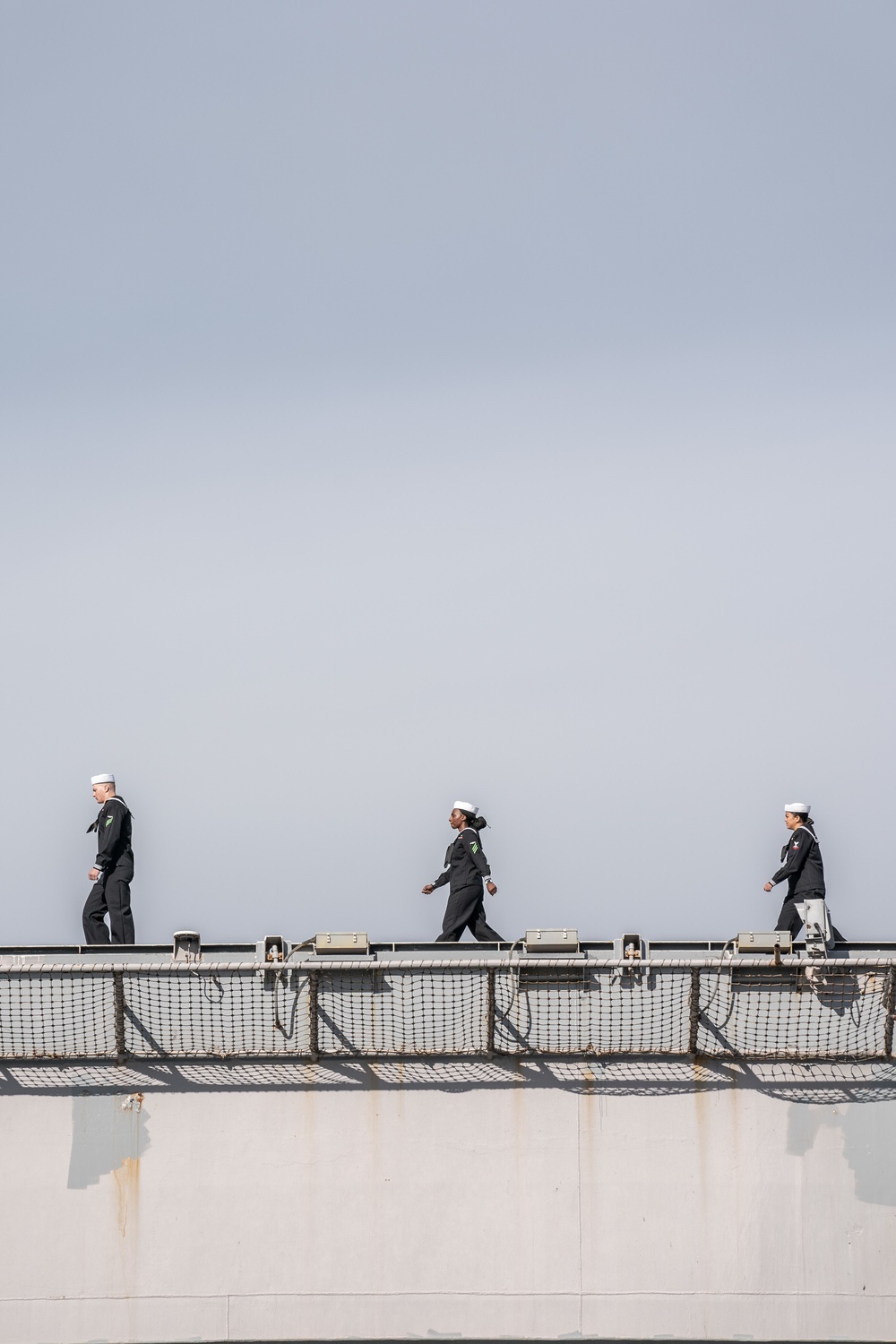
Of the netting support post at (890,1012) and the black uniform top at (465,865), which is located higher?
the black uniform top at (465,865)

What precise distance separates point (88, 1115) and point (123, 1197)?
68 centimetres

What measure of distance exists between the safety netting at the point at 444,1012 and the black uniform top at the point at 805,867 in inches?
88.7

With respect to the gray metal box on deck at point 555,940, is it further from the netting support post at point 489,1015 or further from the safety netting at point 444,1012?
the netting support post at point 489,1015

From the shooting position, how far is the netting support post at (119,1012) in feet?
36.8

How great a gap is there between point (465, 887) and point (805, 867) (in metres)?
3.29

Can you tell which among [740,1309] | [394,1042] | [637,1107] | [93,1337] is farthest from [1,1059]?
[740,1309]

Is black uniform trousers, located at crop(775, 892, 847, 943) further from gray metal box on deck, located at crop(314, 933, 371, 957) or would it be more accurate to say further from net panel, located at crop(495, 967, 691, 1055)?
gray metal box on deck, located at crop(314, 933, 371, 957)

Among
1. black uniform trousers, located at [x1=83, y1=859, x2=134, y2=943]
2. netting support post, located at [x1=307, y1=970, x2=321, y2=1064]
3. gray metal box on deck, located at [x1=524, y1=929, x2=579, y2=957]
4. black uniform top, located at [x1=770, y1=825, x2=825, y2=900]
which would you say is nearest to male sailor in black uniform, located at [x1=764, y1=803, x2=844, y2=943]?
black uniform top, located at [x1=770, y1=825, x2=825, y2=900]

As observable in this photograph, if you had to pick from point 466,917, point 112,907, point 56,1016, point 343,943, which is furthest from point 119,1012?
point 466,917

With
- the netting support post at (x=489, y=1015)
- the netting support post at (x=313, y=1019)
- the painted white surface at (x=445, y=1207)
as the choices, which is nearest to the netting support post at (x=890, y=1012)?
the painted white surface at (x=445, y=1207)

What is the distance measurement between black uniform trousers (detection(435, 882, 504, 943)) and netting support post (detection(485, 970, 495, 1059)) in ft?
8.80

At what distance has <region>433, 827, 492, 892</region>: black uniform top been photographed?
1424 cm

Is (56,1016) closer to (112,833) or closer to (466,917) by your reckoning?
(112,833)

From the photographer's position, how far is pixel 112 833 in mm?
13641
